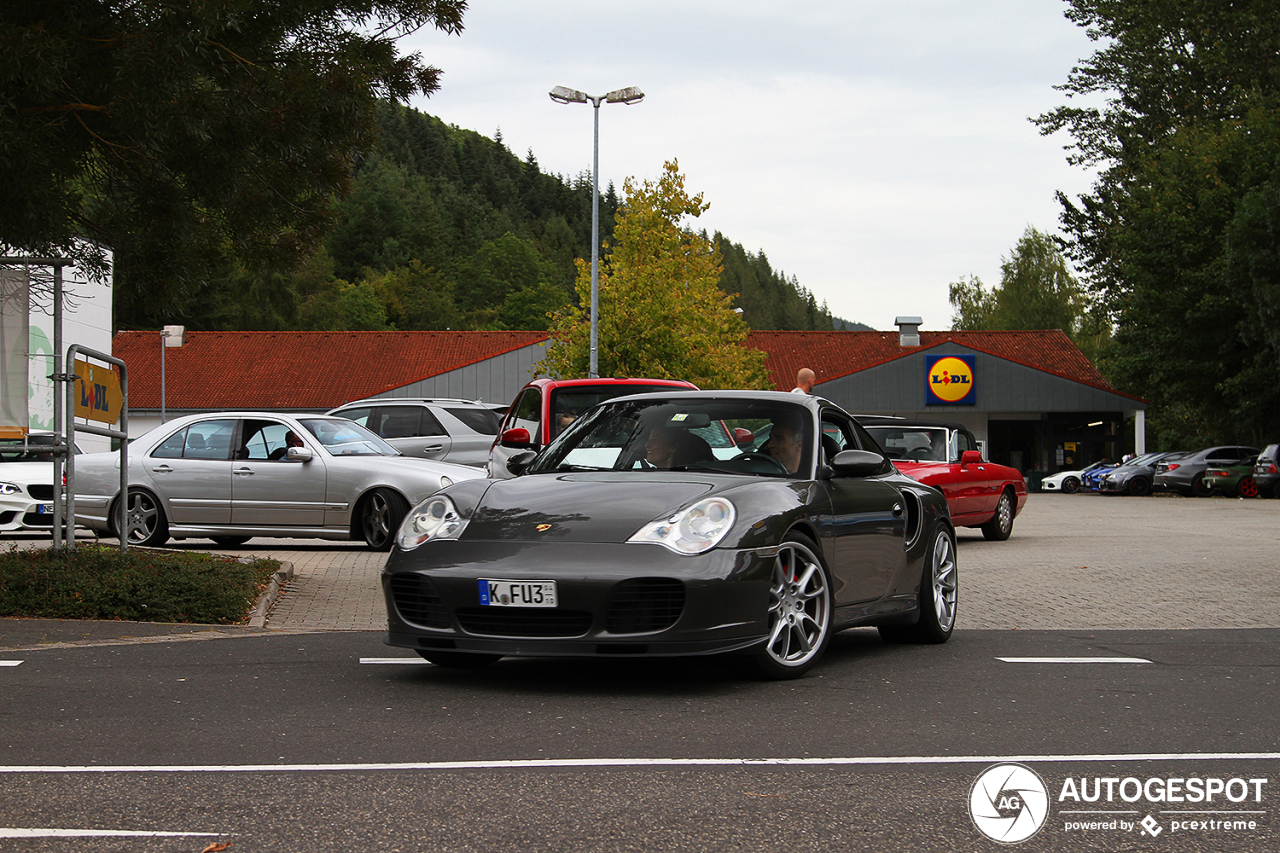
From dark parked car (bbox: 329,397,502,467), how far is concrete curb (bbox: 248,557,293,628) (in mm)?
7227

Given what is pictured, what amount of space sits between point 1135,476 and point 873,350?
17.9 meters

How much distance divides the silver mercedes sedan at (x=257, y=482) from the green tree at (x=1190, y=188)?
3343cm

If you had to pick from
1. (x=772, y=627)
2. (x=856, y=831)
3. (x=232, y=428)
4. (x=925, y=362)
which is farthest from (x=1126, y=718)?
(x=925, y=362)

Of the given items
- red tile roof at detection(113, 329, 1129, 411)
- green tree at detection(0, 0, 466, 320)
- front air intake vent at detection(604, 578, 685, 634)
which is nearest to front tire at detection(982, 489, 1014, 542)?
green tree at detection(0, 0, 466, 320)

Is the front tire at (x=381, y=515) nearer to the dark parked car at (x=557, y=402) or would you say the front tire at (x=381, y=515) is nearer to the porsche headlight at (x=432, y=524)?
the dark parked car at (x=557, y=402)

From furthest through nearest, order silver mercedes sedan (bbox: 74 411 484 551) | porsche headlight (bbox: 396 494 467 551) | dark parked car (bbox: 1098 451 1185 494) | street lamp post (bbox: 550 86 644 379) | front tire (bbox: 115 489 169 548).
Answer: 1. dark parked car (bbox: 1098 451 1185 494)
2. street lamp post (bbox: 550 86 644 379)
3. front tire (bbox: 115 489 169 548)
4. silver mercedes sedan (bbox: 74 411 484 551)
5. porsche headlight (bbox: 396 494 467 551)

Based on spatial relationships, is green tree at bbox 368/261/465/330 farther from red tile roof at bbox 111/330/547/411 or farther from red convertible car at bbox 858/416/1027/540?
red convertible car at bbox 858/416/1027/540

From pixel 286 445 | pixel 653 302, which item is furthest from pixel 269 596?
pixel 653 302

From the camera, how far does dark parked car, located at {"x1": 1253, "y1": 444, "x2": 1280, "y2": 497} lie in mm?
38031

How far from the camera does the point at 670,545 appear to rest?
6020 mm

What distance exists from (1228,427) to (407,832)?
50360 mm

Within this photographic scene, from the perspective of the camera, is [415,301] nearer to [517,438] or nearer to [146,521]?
[146,521]

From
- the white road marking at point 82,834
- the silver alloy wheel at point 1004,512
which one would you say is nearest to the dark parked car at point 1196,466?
the silver alloy wheel at point 1004,512

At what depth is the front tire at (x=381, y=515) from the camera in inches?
558
